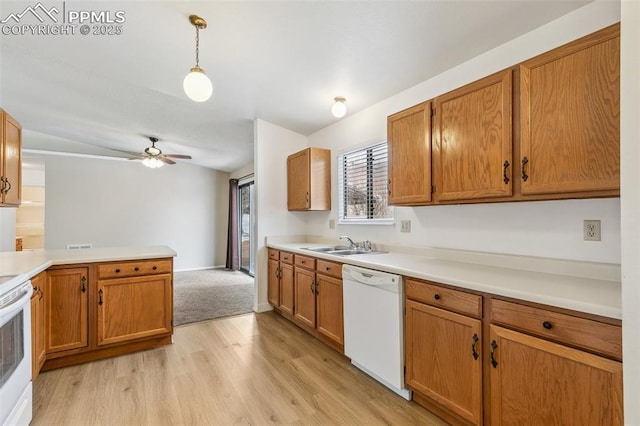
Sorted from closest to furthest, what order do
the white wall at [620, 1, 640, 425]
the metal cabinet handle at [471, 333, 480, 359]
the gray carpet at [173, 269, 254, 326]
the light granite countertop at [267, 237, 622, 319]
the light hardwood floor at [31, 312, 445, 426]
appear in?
1. the white wall at [620, 1, 640, 425]
2. the light granite countertop at [267, 237, 622, 319]
3. the metal cabinet handle at [471, 333, 480, 359]
4. the light hardwood floor at [31, 312, 445, 426]
5. the gray carpet at [173, 269, 254, 326]

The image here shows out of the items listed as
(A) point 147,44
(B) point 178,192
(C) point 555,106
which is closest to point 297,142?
(A) point 147,44

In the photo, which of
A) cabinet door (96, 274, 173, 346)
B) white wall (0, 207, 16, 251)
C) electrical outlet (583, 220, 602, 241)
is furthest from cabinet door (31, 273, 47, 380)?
white wall (0, 207, 16, 251)

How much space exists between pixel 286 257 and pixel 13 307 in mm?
2231

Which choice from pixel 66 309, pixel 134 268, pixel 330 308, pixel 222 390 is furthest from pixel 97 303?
pixel 330 308

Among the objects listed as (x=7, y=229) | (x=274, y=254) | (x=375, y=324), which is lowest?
(x=375, y=324)

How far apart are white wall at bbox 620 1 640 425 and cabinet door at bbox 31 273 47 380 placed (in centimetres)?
315

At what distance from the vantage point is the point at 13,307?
4.81 ft

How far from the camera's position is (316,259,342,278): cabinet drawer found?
2.50 metres

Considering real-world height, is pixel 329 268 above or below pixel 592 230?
below

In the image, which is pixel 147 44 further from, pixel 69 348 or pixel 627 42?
pixel 627 42

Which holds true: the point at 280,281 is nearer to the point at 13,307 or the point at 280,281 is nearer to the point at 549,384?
the point at 13,307

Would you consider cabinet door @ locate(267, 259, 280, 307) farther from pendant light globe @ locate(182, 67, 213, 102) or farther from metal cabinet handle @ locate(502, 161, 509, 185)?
metal cabinet handle @ locate(502, 161, 509, 185)

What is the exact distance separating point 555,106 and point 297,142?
3.18 metres

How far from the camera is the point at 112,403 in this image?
193 centimetres
